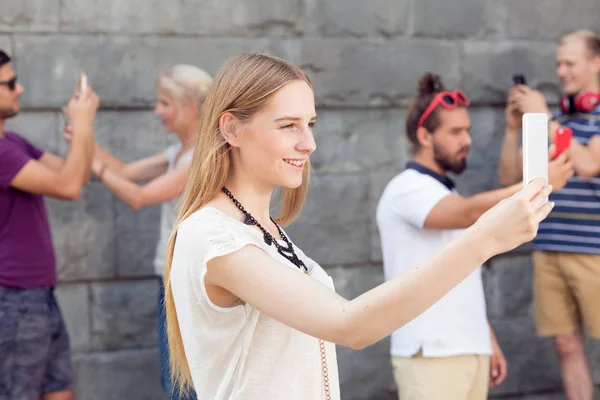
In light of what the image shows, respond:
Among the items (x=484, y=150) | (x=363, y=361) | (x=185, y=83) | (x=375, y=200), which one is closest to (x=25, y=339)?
(x=185, y=83)

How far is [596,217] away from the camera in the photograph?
16.5ft

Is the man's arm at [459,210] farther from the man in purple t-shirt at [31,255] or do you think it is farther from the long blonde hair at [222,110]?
the long blonde hair at [222,110]

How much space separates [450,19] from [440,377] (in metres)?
2.48

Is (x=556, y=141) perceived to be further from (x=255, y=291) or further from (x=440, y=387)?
(x=255, y=291)

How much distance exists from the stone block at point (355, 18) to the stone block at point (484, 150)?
0.67m

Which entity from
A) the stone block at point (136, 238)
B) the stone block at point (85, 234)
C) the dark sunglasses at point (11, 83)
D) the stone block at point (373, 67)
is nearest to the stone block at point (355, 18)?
the stone block at point (373, 67)

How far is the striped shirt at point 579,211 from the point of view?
198 inches

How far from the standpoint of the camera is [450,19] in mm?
5723

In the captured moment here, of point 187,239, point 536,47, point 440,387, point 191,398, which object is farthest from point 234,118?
point 536,47

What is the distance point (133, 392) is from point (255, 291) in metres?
3.29

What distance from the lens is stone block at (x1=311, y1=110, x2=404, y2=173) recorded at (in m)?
5.40

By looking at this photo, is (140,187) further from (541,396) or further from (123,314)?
(541,396)

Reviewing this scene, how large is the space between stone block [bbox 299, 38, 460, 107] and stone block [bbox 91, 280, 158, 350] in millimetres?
1338

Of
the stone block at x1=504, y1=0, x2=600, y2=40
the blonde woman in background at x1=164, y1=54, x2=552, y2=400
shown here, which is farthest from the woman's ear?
the stone block at x1=504, y1=0, x2=600, y2=40
